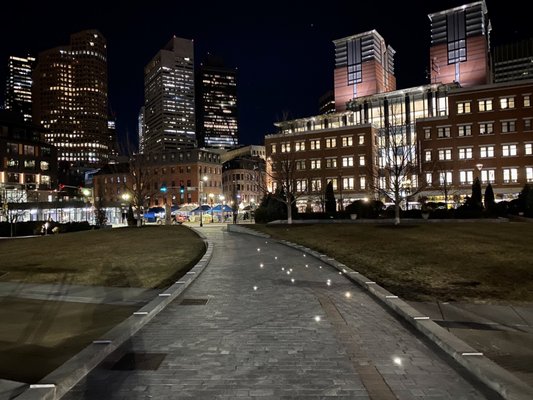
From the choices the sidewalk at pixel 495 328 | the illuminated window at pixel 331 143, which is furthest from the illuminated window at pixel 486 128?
the sidewalk at pixel 495 328

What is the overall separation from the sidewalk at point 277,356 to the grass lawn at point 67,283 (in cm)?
91

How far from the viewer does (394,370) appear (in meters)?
6.10

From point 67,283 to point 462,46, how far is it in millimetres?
115675

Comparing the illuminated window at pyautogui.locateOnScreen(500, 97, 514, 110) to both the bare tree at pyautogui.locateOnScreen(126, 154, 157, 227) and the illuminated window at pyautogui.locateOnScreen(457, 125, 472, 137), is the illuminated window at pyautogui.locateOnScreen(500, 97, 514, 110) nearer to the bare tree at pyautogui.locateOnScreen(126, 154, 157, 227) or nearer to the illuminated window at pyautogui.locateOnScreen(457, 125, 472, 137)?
the illuminated window at pyautogui.locateOnScreen(457, 125, 472, 137)

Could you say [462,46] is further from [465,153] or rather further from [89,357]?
[89,357]

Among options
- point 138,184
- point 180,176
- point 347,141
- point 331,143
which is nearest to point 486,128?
point 347,141

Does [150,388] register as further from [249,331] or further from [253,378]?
[249,331]

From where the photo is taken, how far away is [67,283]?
A: 1308 cm

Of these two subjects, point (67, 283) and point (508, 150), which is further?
point (508, 150)

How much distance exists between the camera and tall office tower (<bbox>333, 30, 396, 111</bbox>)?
385 feet

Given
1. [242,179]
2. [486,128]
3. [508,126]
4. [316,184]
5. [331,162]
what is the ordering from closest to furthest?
[508,126], [486,128], [316,184], [331,162], [242,179]

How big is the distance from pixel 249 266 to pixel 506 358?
11.4 m

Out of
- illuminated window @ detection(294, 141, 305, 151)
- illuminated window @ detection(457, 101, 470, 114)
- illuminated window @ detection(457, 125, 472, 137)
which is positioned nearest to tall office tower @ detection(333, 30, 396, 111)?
illuminated window @ detection(294, 141, 305, 151)

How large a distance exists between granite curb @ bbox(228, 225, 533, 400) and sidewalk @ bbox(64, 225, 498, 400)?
0.58 feet
